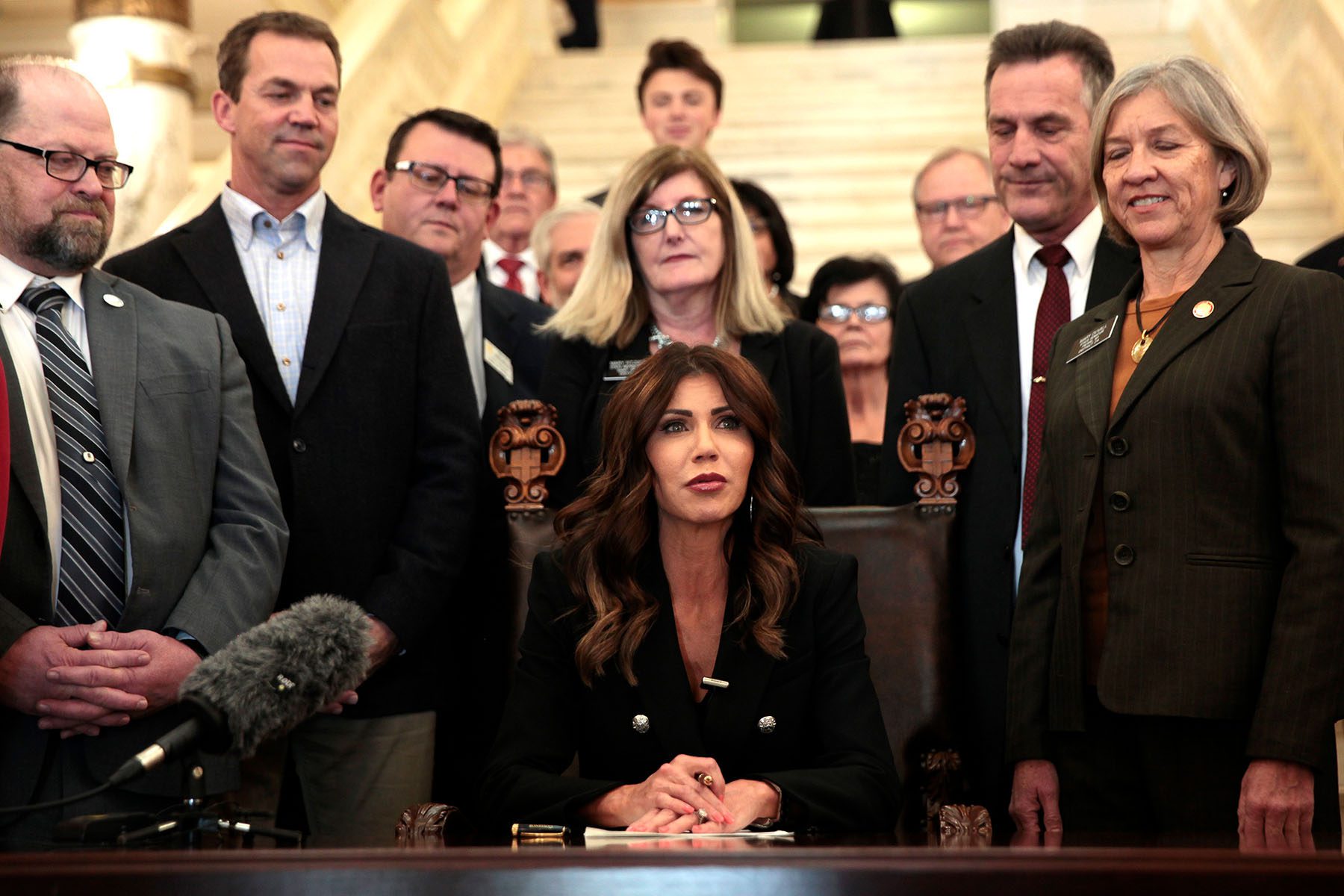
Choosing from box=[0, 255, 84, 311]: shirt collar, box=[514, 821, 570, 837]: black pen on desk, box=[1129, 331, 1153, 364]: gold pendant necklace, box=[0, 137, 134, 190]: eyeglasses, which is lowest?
box=[514, 821, 570, 837]: black pen on desk

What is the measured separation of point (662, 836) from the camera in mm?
2170

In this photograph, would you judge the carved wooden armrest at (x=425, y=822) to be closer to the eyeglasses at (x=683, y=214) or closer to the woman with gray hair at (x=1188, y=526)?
the woman with gray hair at (x=1188, y=526)

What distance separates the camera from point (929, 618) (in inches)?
113

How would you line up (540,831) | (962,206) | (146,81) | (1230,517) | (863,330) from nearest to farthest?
(540,831) → (1230,517) → (863,330) → (962,206) → (146,81)

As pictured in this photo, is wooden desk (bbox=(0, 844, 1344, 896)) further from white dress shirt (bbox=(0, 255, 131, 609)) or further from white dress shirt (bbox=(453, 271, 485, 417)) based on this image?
white dress shirt (bbox=(453, 271, 485, 417))

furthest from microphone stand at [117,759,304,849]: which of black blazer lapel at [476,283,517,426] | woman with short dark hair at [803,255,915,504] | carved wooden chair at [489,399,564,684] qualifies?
woman with short dark hair at [803,255,915,504]

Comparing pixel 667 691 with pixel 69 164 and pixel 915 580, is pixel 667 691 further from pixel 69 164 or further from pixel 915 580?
pixel 69 164

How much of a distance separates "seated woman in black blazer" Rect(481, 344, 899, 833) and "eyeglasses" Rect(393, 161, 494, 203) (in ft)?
4.67

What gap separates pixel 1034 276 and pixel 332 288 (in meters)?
1.51

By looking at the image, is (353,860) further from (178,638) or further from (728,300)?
(728,300)

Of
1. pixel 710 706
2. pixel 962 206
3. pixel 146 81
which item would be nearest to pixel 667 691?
pixel 710 706

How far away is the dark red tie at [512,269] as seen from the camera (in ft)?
17.9

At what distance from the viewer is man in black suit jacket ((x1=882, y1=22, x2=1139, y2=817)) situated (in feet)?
9.80

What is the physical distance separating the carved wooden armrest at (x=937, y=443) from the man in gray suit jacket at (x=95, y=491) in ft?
3.99
